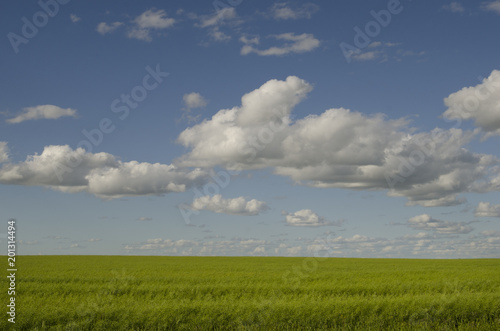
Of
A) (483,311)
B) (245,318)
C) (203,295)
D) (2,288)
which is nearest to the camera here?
(245,318)

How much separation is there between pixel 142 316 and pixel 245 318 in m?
3.65

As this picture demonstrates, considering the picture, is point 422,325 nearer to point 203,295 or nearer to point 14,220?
point 203,295

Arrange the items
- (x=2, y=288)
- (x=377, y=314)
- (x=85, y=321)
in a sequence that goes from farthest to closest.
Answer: (x=2, y=288) < (x=377, y=314) < (x=85, y=321)

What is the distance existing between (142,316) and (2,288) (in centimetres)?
1254

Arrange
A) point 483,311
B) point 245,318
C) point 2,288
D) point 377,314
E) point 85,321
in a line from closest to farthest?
1. point 85,321
2. point 245,318
3. point 377,314
4. point 483,311
5. point 2,288

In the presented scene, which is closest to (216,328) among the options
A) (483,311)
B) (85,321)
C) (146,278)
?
(85,321)

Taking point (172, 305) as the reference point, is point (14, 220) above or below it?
above

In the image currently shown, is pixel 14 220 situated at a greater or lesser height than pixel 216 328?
greater

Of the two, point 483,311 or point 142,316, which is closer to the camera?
point 142,316

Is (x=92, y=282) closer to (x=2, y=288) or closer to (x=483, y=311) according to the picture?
(x=2, y=288)

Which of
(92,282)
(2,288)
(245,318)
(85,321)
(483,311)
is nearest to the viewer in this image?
(85,321)

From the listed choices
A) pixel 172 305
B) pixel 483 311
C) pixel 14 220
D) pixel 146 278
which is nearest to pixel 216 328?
pixel 172 305

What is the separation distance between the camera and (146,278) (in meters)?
27.1

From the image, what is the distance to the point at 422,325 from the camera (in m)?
14.7
